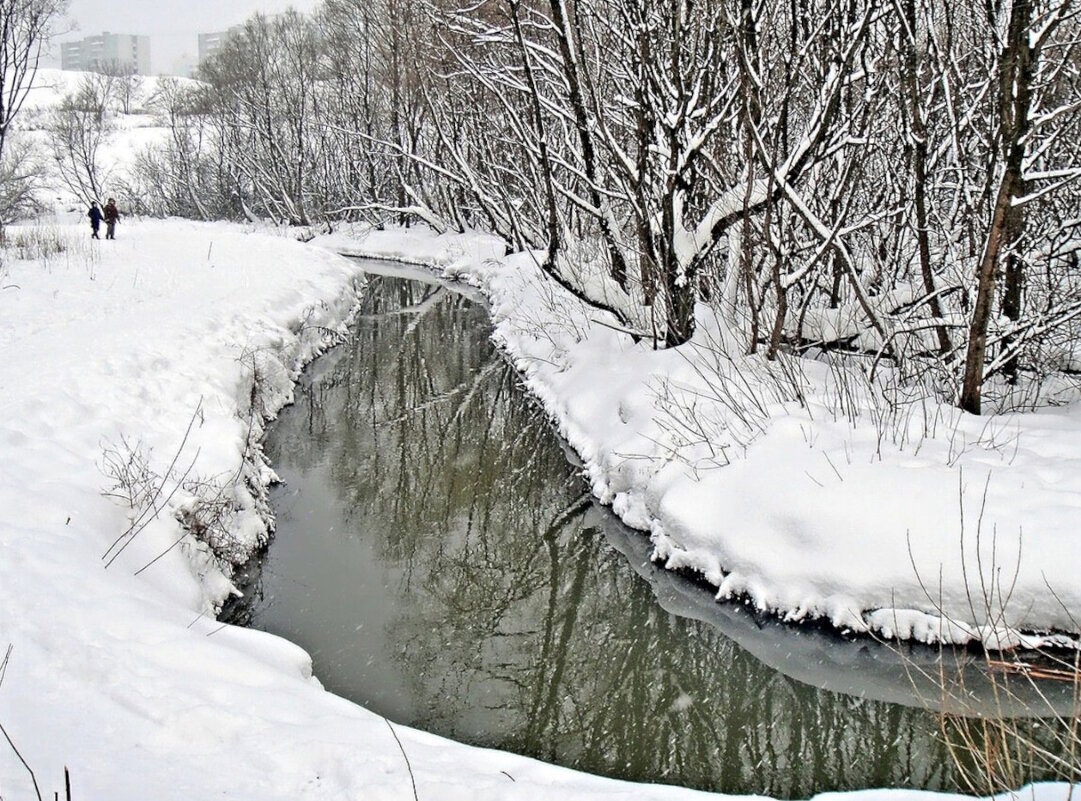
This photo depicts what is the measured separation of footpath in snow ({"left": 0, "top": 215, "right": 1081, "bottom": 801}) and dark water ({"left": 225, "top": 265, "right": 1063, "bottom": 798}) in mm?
472

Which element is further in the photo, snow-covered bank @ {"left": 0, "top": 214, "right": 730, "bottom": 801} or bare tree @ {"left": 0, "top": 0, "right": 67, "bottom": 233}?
bare tree @ {"left": 0, "top": 0, "right": 67, "bottom": 233}

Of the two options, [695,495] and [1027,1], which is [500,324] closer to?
[695,495]

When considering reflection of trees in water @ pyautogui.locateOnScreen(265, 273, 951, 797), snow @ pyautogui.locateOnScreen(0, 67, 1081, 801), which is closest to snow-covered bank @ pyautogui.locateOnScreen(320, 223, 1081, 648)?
snow @ pyautogui.locateOnScreen(0, 67, 1081, 801)

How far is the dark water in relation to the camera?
489 centimetres

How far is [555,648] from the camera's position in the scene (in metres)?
5.98

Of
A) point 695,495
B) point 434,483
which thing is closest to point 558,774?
point 695,495

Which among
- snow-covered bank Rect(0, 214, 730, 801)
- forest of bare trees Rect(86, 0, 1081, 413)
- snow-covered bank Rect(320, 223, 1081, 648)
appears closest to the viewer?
snow-covered bank Rect(0, 214, 730, 801)

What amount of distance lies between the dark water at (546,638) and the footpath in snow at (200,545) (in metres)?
0.47

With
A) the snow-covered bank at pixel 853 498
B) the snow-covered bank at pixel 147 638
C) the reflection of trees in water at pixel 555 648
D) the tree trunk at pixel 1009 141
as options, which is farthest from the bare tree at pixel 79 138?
the tree trunk at pixel 1009 141

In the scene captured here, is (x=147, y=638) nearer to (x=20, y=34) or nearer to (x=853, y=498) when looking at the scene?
(x=853, y=498)

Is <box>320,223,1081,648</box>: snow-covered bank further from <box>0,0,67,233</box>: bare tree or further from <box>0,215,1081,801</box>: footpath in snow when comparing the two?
<box>0,0,67,233</box>: bare tree

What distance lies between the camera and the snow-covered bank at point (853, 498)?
5.45 m

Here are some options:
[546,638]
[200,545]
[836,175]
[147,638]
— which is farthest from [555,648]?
[836,175]

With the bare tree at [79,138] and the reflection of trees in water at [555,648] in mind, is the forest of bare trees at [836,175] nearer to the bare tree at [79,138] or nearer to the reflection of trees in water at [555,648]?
the reflection of trees in water at [555,648]
